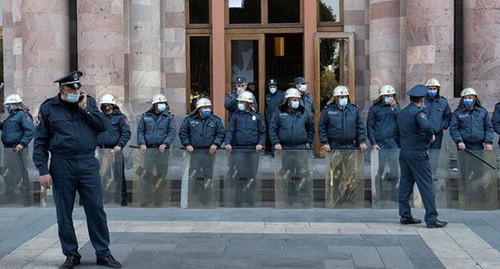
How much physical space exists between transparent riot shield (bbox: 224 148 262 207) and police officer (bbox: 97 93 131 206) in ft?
5.46

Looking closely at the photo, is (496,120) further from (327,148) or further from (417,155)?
(417,155)

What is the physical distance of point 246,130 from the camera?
11648mm

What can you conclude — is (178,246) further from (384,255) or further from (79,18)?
(79,18)

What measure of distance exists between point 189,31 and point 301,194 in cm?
712

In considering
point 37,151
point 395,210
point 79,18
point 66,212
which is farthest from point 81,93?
point 79,18

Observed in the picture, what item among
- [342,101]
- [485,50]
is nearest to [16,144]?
[342,101]

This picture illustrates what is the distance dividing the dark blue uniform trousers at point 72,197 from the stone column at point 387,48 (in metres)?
9.56

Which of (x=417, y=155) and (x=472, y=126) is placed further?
(x=472, y=126)

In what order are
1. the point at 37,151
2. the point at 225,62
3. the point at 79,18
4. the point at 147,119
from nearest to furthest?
the point at 37,151
the point at 147,119
the point at 79,18
the point at 225,62

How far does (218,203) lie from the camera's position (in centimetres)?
1155

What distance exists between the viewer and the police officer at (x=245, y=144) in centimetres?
1150

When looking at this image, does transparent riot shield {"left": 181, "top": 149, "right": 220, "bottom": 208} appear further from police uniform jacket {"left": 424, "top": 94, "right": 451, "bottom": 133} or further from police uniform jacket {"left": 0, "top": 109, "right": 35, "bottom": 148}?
police uniform jacket {"left": 424, "top": 94, "right": 451, "bottom": 133}

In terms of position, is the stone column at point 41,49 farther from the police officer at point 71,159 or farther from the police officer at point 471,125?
the police officer at point 71,159

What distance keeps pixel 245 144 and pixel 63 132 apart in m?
4.75
